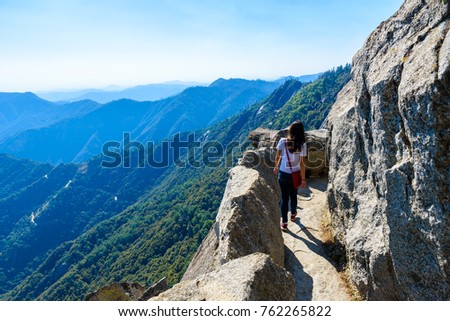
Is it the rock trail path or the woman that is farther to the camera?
the woman

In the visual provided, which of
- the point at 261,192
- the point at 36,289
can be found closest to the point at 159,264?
the point at 36,289

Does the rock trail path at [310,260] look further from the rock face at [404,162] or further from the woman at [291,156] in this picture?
the woman at [291,156]

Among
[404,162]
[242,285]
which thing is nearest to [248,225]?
[242,285]

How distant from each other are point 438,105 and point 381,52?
4.16 metres

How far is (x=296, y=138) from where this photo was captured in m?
12.0

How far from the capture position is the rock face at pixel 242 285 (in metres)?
6.80

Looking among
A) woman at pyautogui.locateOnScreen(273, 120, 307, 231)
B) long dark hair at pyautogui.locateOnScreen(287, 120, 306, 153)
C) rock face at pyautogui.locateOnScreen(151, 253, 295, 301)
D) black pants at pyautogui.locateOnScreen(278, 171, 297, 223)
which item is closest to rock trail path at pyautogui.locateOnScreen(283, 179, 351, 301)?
black pants at pyautogui.locateOnScreen(278, 171, 297, 223)

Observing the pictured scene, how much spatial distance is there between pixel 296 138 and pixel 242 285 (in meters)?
6.69

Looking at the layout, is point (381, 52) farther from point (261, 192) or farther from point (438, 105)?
point (261, 192)

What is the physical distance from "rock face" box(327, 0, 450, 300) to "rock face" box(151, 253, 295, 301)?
2.83 metres

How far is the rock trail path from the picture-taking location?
34.6 feet

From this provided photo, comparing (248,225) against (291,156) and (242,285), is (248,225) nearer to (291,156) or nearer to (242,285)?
(291,156)

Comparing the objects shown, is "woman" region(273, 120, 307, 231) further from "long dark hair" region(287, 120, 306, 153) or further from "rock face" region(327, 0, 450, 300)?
"rock face" region(327, 0, 450, 300)
